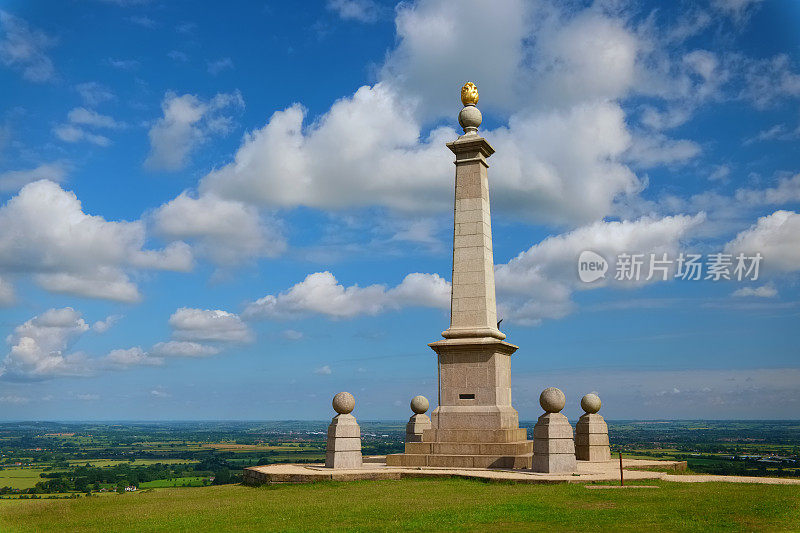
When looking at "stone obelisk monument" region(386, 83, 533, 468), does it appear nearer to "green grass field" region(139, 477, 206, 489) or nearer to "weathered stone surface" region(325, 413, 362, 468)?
"weathered stone surface" region(325, 413, 362, 468)

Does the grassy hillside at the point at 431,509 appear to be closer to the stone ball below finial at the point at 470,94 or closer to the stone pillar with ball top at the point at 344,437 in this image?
the stone pillar with ball top at the point at 344,437

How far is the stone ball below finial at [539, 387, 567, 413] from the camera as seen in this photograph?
1970cm

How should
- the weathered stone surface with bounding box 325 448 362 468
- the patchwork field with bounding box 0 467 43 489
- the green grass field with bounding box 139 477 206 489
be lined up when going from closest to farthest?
the weathered stone surface with bounding box 325 448 362 468, the green grass field with bounding box 139 477 206 489, the patchwork field with bounding box 0 467 43 489

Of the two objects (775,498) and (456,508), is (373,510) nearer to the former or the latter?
(456,508)

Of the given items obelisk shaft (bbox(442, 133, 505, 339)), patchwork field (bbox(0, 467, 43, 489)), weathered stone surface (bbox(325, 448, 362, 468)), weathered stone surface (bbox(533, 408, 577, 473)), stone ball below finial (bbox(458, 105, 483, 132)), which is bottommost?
patchwork field (bbox(0, 467, 43, 489))

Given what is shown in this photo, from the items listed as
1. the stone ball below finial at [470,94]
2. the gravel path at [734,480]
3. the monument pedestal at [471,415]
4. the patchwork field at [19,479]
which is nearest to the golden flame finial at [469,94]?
the stone ball below finial at [470,94]

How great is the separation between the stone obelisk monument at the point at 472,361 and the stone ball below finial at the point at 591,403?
2.70 metres

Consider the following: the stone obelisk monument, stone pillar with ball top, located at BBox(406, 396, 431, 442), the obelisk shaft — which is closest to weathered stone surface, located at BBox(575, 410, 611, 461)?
the stone obelisk monument

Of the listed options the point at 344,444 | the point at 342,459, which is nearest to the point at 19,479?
the point at 342,459

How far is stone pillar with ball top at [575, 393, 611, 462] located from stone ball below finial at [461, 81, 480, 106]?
12266 millimetres

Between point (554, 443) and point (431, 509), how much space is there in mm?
6796

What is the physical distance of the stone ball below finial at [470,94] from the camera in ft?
86.5

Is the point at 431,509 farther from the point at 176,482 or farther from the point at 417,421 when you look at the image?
the point at 176,482

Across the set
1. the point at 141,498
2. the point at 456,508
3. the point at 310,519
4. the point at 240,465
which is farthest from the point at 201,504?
the point at 240,465
